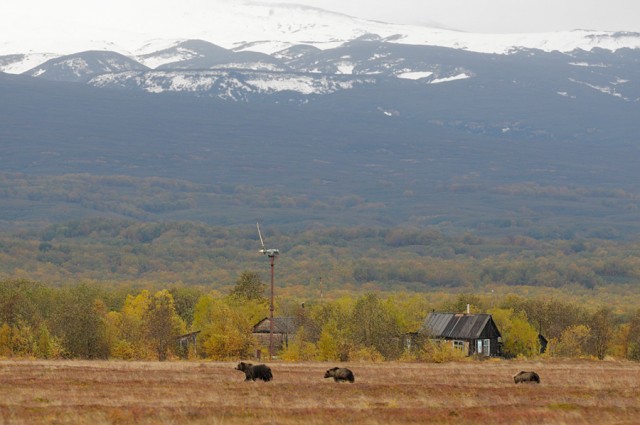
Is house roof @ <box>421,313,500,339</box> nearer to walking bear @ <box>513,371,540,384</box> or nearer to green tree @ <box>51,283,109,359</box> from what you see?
green tree @ <box>51,283,109,359</box>

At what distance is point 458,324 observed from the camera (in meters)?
89.3

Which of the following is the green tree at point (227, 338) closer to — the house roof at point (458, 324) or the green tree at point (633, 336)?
the house roof at point (458, 324)

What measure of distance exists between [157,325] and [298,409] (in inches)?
1535

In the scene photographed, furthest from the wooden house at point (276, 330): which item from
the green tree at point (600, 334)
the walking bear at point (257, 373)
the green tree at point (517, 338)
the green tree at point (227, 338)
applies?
the walking bear at point (257, 373)

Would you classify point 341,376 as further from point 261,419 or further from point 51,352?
point 51,352

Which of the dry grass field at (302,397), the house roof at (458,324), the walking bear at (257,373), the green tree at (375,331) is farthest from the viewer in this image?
the house roof at (458,324)

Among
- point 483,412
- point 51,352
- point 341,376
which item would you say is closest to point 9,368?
point 341,376

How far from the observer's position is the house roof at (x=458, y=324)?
8769cm

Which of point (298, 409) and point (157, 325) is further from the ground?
point (298, 409)

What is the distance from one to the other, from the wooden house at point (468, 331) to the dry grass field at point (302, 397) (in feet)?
136

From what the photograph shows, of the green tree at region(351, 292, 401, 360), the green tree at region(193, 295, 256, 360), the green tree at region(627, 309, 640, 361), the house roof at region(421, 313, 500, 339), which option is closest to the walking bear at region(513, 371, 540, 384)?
the green tree at region(193, 295, 256, 360)

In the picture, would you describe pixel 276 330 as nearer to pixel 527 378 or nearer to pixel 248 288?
pixel 248 288

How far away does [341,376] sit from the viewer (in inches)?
1526

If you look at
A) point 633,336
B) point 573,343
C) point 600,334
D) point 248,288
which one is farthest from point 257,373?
point 600,334
